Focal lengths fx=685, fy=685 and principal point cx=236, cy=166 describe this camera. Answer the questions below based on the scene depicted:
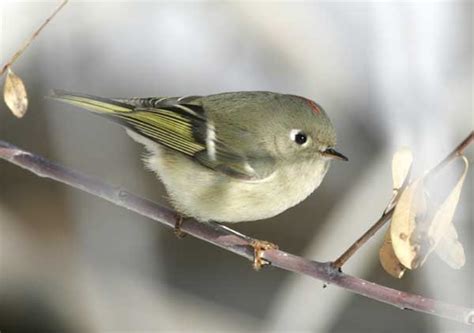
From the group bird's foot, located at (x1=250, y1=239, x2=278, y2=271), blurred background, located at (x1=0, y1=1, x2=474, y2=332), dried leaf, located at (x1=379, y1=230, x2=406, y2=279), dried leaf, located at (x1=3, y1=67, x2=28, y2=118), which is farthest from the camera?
blurred background, located at (x1=0, y1=1, x2=474, y2=332)

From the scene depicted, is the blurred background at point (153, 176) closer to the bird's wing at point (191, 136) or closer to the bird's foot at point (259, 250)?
the bird's wing at point (191, 136)

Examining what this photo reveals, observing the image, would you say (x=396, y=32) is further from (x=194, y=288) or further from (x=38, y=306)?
(x=38, y=306)

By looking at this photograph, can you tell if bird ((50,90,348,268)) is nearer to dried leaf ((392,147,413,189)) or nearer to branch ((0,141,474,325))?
branch ((0,141,474,325))

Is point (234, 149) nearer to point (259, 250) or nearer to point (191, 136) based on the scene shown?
point (191, 136)

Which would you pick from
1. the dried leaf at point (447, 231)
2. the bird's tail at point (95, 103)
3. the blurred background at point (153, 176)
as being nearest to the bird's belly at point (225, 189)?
the bird's tail at point (95, 103)

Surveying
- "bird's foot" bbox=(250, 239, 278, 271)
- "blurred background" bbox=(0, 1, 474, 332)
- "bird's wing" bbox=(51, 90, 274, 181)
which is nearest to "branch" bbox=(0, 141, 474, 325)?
"bird's foot" bbox=(250, 239, 278, 271)

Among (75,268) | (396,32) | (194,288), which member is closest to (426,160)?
(396,32)
